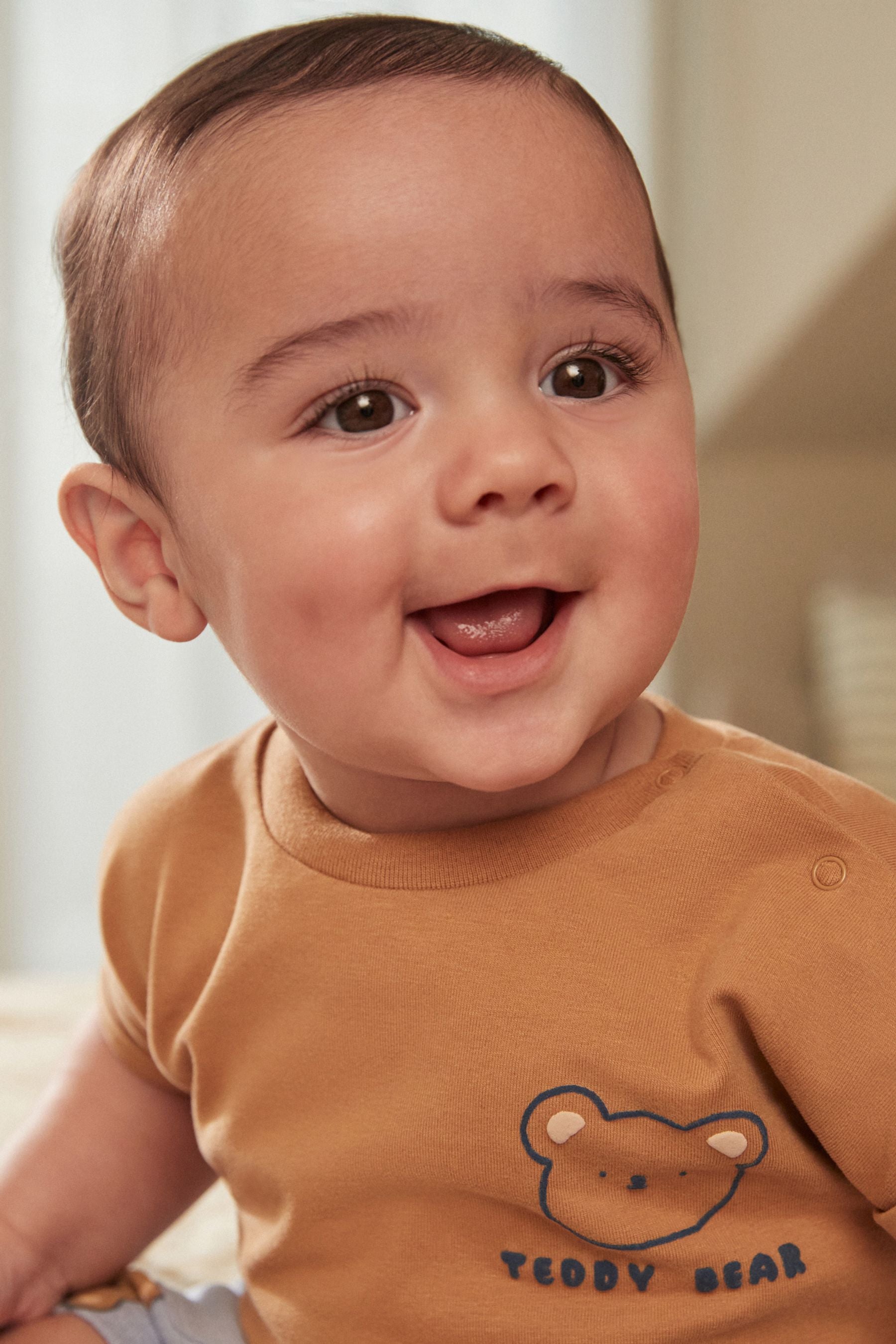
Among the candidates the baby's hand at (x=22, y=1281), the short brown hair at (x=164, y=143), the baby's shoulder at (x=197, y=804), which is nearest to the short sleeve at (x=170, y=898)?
the baby's shoulder at (x=197, y=804)

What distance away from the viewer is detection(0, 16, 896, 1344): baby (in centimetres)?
60

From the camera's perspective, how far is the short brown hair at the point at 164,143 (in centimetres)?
65

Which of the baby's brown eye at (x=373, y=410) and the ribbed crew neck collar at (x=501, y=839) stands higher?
the baby's brown eye at (x=373, y=410)

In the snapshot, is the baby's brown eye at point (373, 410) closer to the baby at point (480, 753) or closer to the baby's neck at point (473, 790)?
the baby at point (480, 753)

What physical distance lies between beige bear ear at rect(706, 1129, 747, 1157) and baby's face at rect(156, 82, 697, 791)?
0.19 meters

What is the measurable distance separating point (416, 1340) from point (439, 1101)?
13 cm

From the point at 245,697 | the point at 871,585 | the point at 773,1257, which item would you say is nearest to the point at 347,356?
the point at 773,1257

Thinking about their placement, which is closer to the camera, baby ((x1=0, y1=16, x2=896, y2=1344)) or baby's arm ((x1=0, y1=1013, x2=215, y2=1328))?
baby ((x1=0, y1=16, x2=896, y2=1344))

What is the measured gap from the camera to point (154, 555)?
765mm

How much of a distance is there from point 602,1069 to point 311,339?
0.37 m

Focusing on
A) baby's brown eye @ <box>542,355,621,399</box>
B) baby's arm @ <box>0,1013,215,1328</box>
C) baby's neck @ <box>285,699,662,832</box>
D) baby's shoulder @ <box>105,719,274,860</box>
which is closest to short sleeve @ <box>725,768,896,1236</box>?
baby's neck @ <box>285,699,662,832</box>

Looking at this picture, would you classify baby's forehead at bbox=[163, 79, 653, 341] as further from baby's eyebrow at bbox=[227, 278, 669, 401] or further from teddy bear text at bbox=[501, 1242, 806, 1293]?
teddy bear text at bbox=[501, 1242, 806, 1293]

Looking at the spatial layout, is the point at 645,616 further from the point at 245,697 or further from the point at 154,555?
the point at 245,697

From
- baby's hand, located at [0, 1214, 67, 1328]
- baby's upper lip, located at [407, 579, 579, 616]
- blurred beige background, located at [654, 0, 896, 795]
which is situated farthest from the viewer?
blurred beige background, located at [654, 0, 896, 795]
